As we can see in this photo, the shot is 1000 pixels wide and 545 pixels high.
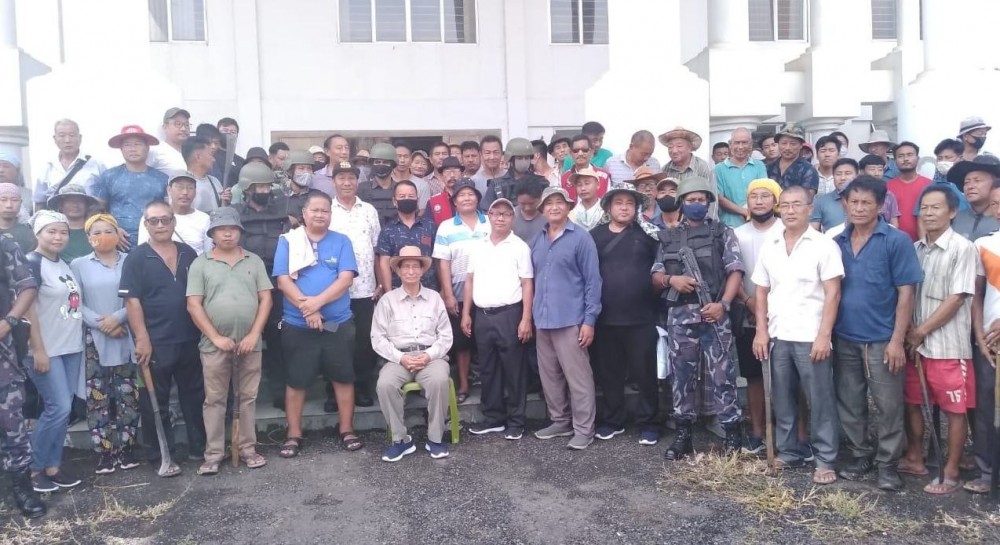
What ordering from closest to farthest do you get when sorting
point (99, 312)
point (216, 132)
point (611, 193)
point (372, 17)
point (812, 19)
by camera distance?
1. point (99, 312)
2. point (611, 193)
3. point (216, 132)
4. point (812, 19)
5. point (372, 17)

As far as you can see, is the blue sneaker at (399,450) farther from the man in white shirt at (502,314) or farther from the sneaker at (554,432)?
the sneaker at (554,432)

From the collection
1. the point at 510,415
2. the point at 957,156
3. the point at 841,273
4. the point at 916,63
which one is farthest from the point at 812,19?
the point at 510,415

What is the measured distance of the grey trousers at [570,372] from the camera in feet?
19.1


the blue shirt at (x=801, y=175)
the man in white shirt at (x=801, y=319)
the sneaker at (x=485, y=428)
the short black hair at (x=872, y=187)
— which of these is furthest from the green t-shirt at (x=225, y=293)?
the blue shirt at (x=801, y=175)

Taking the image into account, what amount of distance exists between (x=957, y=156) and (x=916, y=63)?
10.5 feet

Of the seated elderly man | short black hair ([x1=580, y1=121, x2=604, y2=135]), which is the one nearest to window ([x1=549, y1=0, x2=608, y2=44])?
short black hair ([x1=580, y1=121, x2=604, y2=135])

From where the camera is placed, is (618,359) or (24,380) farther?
(618,359)

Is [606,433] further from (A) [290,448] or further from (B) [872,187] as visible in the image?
(B) [872,187]

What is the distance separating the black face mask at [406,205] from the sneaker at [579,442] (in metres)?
2.24

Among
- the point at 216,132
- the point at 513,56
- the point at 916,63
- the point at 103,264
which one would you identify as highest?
the point at 513,56

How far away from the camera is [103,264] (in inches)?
212

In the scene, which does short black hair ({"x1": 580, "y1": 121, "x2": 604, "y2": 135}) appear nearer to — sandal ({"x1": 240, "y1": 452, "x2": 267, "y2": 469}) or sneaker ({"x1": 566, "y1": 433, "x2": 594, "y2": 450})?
sneaker ({"x1": 566, "y1": 433, "x2": 594, "y2": 450})

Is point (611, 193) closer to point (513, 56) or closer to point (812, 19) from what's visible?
point (812, 19)

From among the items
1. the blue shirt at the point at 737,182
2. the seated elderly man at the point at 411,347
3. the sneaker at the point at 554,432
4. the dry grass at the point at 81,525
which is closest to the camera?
the dry grass at the point at 81,525
